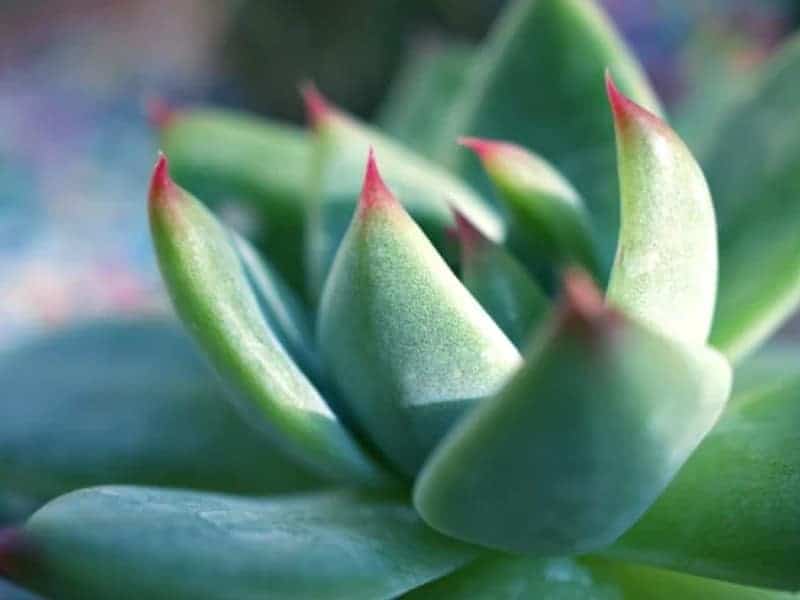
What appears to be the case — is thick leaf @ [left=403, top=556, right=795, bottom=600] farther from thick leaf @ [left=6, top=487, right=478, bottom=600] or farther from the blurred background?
the blurred background

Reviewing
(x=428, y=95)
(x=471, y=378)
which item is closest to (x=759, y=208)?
(x=471, y=378)

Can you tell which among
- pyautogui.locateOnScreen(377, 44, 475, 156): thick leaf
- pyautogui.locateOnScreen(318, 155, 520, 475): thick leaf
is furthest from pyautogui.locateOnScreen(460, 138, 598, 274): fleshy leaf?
pyautogui.locateOnScreen(377, 44, 475, 156): thick leaf

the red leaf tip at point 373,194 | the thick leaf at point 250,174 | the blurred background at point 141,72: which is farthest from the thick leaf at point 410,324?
the blurred background at point 141,72

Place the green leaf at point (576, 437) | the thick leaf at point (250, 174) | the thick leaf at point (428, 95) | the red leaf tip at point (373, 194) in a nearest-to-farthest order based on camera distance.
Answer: the green leaf at point (576, 437), the red leaf tip at point (373, 194), the thick leaf at point (250, 174), the thick leaf at point (428, 95)

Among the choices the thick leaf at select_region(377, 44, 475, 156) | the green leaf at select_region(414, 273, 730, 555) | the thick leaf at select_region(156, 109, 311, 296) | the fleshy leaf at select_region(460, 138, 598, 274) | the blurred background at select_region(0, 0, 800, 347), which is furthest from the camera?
the blurred background at select_region(0, 0, 800, 347)

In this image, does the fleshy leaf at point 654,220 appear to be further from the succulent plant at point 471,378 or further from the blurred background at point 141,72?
the blurred background at point 141,72

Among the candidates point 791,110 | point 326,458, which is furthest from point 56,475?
point 791,110
